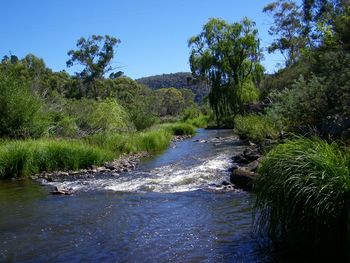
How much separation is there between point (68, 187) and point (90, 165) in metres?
4.04

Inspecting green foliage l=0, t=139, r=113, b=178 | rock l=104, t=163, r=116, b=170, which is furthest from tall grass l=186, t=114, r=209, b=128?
rock l=104, t=163, r=116, b=170

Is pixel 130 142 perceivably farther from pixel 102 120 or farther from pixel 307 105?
pixel 307 105

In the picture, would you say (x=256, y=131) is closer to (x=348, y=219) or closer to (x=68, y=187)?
(x=68, y=187)

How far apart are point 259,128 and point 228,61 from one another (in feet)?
67.3

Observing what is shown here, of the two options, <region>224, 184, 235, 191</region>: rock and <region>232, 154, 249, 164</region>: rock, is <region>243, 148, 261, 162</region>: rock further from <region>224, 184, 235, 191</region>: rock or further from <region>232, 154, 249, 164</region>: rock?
<region>224, 184, 235, 191</region>: rock

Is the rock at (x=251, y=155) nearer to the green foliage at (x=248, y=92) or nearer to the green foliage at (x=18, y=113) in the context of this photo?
the green foliage at (x=18, y=113)

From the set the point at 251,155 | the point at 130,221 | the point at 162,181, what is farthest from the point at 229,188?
the point at 251,155

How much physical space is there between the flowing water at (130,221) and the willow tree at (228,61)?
27.9m

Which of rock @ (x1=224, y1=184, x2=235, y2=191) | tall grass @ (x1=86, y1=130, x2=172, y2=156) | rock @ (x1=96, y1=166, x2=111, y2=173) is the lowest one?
rock @ (x1=224, y1=184, x2=235, y2=191)

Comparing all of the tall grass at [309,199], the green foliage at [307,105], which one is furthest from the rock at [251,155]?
the tall grass at [309,199]

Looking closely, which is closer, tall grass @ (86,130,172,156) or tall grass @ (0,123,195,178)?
tall grass @ (0,123,195,178)

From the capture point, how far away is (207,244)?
7.26 meters

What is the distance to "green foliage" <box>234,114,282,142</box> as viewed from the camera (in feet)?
66.9

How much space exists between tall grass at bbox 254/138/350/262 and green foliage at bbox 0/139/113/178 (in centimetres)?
1143
